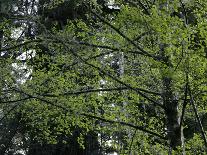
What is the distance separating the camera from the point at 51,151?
416 inches

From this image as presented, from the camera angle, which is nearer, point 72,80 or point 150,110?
point 72,80

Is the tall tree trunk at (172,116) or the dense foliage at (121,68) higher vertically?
the dense foliage at (121,68)

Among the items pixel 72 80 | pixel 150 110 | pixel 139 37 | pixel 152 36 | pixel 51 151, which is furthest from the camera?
pixel 150 110

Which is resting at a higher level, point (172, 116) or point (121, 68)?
point (121, 68)

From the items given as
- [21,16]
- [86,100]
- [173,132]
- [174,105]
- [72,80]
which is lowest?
[173,132]

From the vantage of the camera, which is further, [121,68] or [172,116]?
[121,68]

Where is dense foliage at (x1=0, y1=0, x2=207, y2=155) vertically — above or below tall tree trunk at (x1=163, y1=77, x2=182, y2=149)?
above

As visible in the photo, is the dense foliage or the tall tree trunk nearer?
the dense foliage

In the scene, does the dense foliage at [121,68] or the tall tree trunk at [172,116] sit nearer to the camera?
the dense foliage at [121,68]

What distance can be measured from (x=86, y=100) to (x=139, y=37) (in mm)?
1953

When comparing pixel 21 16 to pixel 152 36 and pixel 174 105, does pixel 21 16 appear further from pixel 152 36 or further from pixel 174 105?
pixel 174 105

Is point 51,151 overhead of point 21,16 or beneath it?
beneath

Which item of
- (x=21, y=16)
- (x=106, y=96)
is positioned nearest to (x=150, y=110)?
(x=106, y=96)

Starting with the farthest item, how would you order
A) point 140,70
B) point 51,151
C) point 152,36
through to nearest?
point 51,151
point 140,70
point 152,36
